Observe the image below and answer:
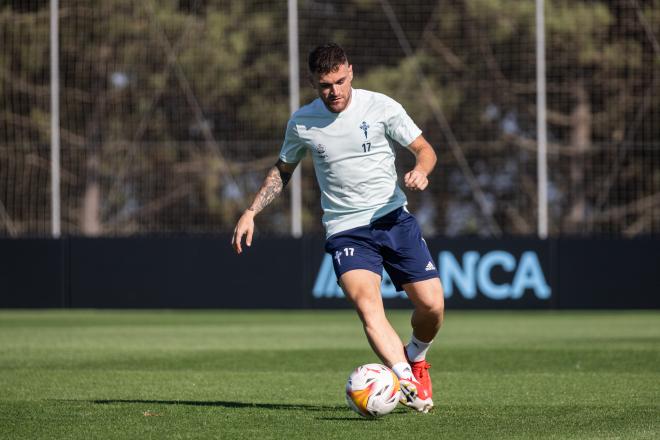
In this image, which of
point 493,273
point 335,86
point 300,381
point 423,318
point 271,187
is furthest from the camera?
point 493,273

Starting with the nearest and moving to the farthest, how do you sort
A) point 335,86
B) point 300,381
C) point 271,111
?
point 335,86, point 300,381, point 271,111

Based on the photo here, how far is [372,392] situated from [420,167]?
1357 mm

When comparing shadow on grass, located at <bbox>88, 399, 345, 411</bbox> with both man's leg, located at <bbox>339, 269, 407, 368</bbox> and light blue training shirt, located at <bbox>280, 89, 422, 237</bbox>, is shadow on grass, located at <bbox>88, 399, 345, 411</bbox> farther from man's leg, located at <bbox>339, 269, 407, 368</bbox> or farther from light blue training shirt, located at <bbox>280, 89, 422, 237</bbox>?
light blue training shirt, located at <bbox>280, 89, 422, 237</bbox>

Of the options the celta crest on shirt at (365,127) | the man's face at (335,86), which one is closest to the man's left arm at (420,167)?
the celta crest on shirt at (365,127)

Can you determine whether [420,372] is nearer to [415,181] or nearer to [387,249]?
[387,249]

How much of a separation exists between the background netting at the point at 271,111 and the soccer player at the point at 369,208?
→ 18035mm

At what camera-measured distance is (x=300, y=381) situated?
34.1 feet

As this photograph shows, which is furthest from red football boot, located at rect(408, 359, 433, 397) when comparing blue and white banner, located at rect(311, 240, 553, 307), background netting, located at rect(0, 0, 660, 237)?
background netting, located at rect(0, 0, 660, 237)

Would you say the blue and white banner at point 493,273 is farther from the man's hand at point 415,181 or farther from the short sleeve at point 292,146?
the man's hand at point 415,181

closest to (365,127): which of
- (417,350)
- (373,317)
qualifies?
(373,317)

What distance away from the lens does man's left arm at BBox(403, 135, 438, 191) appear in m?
7.30

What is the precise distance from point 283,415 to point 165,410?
819 mm

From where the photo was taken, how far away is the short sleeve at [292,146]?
817 centimetres

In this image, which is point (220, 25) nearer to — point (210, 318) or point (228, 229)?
point (228, 229)
